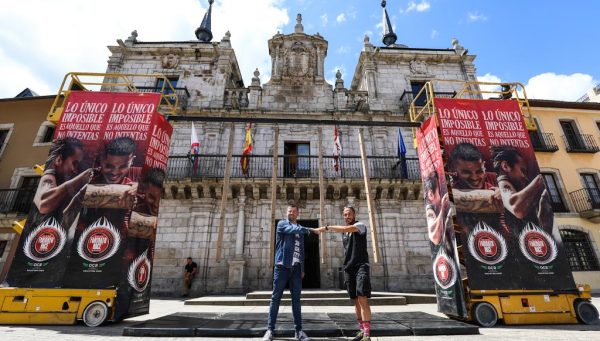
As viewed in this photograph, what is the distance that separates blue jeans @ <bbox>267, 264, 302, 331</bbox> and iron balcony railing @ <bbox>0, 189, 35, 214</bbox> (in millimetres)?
14720

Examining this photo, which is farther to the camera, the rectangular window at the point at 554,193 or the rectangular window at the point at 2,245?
the rectangular window at the point at 554,193

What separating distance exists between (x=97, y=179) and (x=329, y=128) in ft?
34.2

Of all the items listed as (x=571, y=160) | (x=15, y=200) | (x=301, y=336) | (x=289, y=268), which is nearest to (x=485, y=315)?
(x=301, y=336)

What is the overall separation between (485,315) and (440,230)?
60.1 inches

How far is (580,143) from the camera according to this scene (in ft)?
48.6

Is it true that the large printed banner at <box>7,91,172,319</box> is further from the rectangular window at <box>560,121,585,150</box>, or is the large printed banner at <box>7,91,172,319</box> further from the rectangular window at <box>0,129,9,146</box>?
the rectangular window at <box>560,121,585,150</box>

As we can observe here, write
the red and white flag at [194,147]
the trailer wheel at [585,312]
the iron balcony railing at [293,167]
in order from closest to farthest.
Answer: the trailer wheel at [585,312] → the red and white flag at [194,147] → the iron balcony railing at [293,167]

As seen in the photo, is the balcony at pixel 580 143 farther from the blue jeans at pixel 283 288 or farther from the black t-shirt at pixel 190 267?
the black t-shirt at pixel 190 267

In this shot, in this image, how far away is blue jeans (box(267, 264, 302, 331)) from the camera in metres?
3.44

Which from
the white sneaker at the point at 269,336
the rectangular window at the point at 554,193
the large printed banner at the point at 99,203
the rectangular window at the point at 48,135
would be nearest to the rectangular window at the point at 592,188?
the rectangular window at the point at 554,193

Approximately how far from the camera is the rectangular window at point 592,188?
13.3 meters

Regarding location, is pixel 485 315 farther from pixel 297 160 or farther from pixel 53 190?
pixel 297 160

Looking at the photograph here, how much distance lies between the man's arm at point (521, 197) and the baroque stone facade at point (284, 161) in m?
4.46

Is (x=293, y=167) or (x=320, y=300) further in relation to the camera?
(x=293, y=167)
